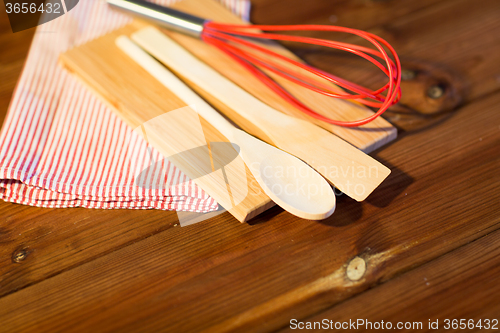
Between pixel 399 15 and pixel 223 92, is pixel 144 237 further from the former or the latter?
pixel 399 15

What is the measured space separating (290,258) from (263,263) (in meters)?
0.02

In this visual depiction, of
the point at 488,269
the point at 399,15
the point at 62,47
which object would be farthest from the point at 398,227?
the point at 62,47

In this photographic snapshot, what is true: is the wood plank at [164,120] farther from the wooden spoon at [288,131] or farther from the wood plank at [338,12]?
the wood plank at [338,12]

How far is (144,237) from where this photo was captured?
34 centimetres

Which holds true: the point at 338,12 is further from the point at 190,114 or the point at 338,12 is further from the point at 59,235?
the point at 59,235

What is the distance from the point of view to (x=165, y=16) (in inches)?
18.3

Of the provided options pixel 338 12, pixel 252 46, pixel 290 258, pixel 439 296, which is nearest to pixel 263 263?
pixel 290 258

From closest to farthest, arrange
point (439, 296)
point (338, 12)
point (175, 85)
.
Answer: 1. point (439, 296)
2. point (175, 85)
3. point (338, 12)

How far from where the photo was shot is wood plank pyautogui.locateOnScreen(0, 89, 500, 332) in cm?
29

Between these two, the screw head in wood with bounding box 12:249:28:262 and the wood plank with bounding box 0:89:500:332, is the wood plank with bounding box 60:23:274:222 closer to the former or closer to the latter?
the wood plank with bounding box 0:89:500:332

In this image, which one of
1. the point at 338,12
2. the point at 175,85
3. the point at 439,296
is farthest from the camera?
the point at 338,12

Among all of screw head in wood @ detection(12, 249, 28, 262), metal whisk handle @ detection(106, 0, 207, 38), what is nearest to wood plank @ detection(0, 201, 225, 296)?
screw head in wood @ detection(12, 249, 28, 262)

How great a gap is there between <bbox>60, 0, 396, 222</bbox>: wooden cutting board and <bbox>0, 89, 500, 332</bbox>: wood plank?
1.1 inches

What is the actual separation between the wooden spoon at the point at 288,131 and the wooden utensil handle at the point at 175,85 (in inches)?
0.4
